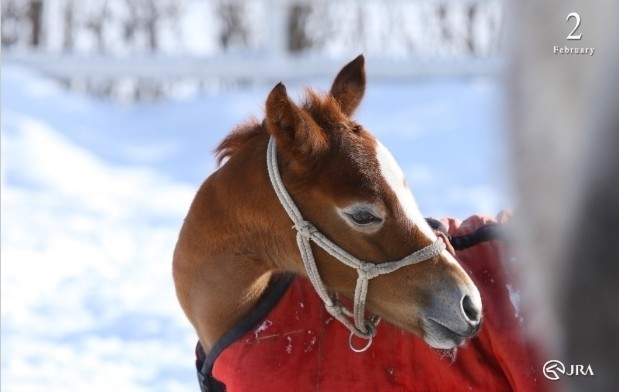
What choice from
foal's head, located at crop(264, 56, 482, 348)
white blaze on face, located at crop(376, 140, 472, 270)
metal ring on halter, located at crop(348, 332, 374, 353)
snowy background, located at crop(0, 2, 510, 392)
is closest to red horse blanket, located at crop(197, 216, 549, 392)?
metal ring on halter, located at crop(348, 332, 374, 353)

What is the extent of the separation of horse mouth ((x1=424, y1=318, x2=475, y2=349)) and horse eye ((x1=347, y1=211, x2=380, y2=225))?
0.24m

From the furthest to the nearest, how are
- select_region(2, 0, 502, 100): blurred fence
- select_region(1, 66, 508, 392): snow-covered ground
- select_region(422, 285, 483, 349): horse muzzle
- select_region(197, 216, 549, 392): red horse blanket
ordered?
select_region(2, 0, 502, 100): blurred fence < select_region(1, 66, 508, 392): snow-covered ground < select_region(197, 216, 549, 392): red horse blanket < select_region(422, 285, 483, 349): horse muzzle

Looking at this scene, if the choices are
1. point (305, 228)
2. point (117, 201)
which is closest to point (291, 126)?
point (305, 228)

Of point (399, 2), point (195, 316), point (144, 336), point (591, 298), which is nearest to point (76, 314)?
point (144, 336)

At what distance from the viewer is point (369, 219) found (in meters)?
2.03

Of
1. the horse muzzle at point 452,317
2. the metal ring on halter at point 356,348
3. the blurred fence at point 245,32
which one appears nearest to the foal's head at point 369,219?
the horse muzzle at point 452,317

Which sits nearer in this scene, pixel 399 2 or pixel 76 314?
pixel 76 314

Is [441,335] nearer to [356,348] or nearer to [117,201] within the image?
[356,348]

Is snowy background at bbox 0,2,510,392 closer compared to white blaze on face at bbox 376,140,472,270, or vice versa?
white blaze on face at bbox 376,140,472,270

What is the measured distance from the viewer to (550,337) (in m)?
0.39

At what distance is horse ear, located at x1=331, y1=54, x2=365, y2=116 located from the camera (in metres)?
2.32

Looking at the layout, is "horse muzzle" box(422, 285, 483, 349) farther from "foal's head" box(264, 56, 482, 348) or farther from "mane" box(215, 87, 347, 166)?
"mane" box(215, 87, 347, 166)

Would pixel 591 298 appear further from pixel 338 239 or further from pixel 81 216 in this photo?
pixel 81 216

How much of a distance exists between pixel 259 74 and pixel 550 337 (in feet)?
21.4
